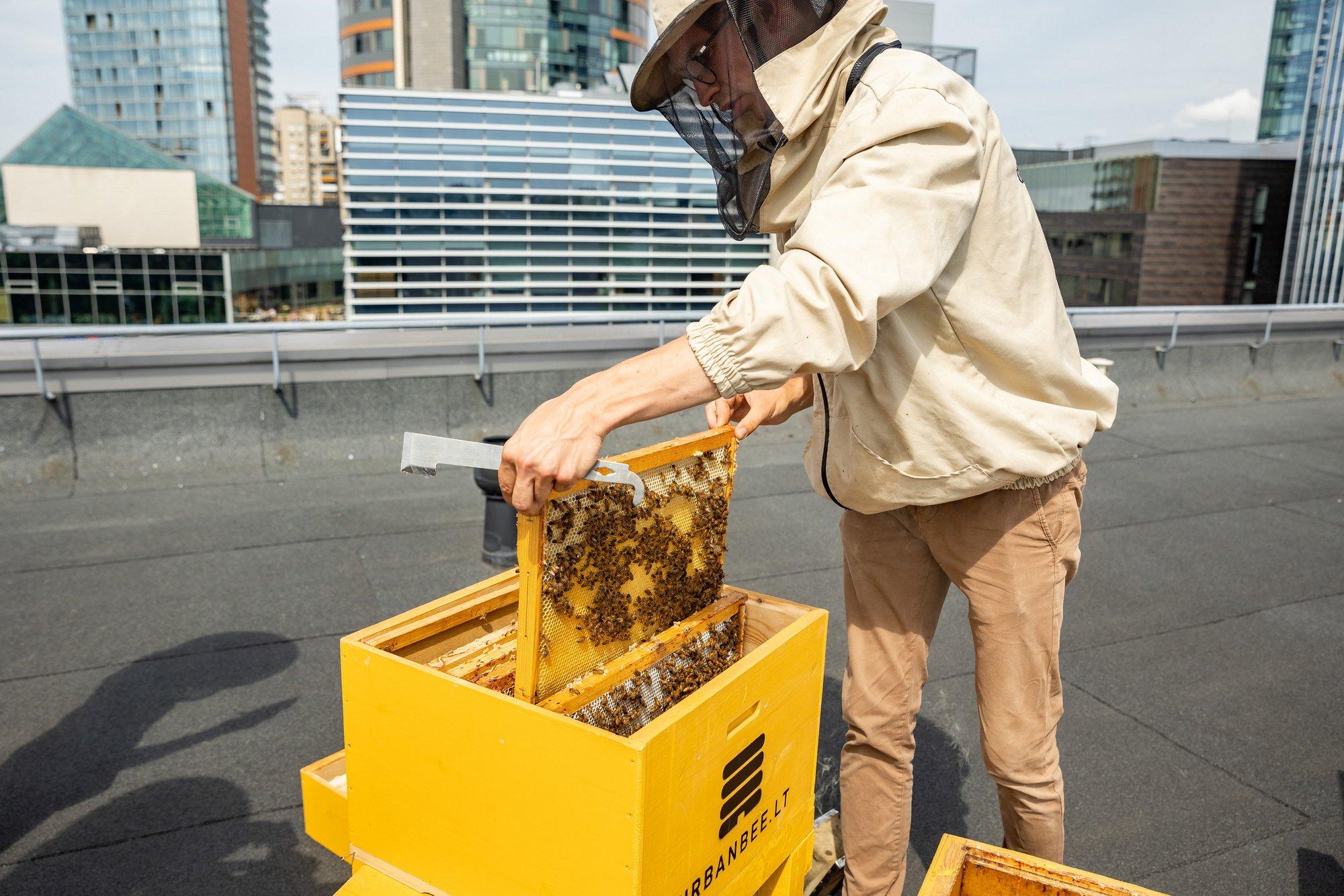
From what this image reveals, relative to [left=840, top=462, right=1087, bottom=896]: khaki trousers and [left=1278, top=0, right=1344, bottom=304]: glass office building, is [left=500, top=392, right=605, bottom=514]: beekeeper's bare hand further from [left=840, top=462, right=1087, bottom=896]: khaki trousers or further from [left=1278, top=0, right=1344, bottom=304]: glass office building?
[left=1278, top=0, right=1344, bottom=304]: glass office building

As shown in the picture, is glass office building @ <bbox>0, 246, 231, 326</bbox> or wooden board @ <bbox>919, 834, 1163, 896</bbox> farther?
glass office building @ <bbox>0, 246, 231, 326</bbox>

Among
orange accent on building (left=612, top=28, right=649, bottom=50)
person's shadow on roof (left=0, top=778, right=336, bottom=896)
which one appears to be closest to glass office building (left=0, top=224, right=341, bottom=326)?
orange accent on building (left=612, top=28, right=649, bottom=50)

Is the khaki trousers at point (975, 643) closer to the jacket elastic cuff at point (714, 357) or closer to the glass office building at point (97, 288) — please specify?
the jacket elastic cuff at point (714, 357)

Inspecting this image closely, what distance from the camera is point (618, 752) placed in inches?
51.6

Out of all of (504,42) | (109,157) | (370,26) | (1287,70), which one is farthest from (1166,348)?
(1287,70)

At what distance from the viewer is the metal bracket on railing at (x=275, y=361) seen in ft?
19.8

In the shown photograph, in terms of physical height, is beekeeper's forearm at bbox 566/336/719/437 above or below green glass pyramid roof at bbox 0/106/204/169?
below

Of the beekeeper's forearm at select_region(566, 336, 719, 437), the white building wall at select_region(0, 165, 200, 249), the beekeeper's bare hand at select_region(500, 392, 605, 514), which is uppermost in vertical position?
the white building wall at select_region(0, 165, 200, 249)

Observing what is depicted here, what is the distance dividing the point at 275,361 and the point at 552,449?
18.0 feet

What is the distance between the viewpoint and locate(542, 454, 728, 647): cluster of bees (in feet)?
5.05

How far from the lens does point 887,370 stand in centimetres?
161

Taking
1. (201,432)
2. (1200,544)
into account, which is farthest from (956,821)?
(201,432)

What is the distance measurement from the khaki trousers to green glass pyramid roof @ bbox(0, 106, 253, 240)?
69.2 m

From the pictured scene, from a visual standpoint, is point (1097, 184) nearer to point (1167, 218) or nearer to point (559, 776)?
point (1167, 218)
